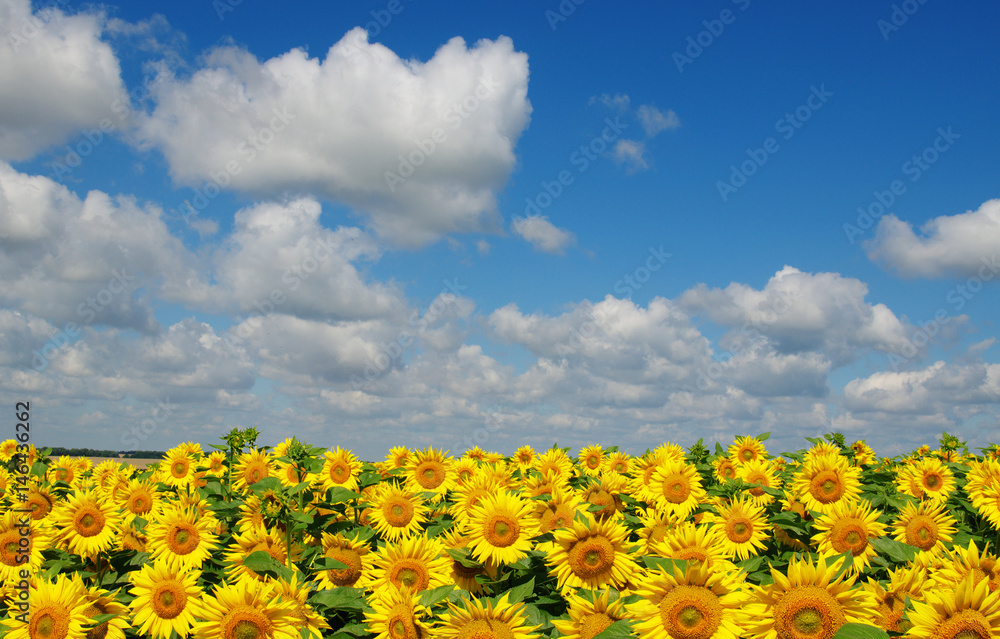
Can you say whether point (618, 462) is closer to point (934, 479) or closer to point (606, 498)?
point (934, 479)

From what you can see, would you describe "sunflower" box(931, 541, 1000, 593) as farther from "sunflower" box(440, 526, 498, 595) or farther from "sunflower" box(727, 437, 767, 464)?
"sunflower" box(727, 437, 767, 464)

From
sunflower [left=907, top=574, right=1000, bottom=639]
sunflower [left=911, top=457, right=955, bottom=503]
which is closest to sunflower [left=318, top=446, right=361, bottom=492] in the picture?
sunflower [left=907, top=574, right=1000, bottom=639]

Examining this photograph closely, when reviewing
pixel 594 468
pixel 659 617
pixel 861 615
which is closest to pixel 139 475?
pixel 594 468

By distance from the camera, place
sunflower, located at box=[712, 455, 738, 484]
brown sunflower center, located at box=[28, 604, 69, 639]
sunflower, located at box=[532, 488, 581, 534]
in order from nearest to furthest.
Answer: brown sunflower center, located at box=[28, 604, 69, 639], sunflower, located at box=[532, 488, 581, 534], sunflower, located at box=[712, 455, 738, 484]

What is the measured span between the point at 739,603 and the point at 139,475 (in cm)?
1252

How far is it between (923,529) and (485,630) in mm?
5612

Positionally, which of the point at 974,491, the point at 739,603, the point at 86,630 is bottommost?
the point at 86,630

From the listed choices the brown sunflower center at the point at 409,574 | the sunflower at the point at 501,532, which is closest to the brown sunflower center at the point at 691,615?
the sunflower at the point at 501,532

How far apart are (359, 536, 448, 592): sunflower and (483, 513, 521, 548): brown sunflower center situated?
20.4 inches

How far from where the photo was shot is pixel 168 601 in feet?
18.6

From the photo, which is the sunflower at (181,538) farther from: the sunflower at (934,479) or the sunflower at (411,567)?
the sunflower at (934,479)

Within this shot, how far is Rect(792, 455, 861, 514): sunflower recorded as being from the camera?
28.7 ft

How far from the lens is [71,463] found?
556 inches

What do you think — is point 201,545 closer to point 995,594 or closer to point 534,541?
point 534,541
